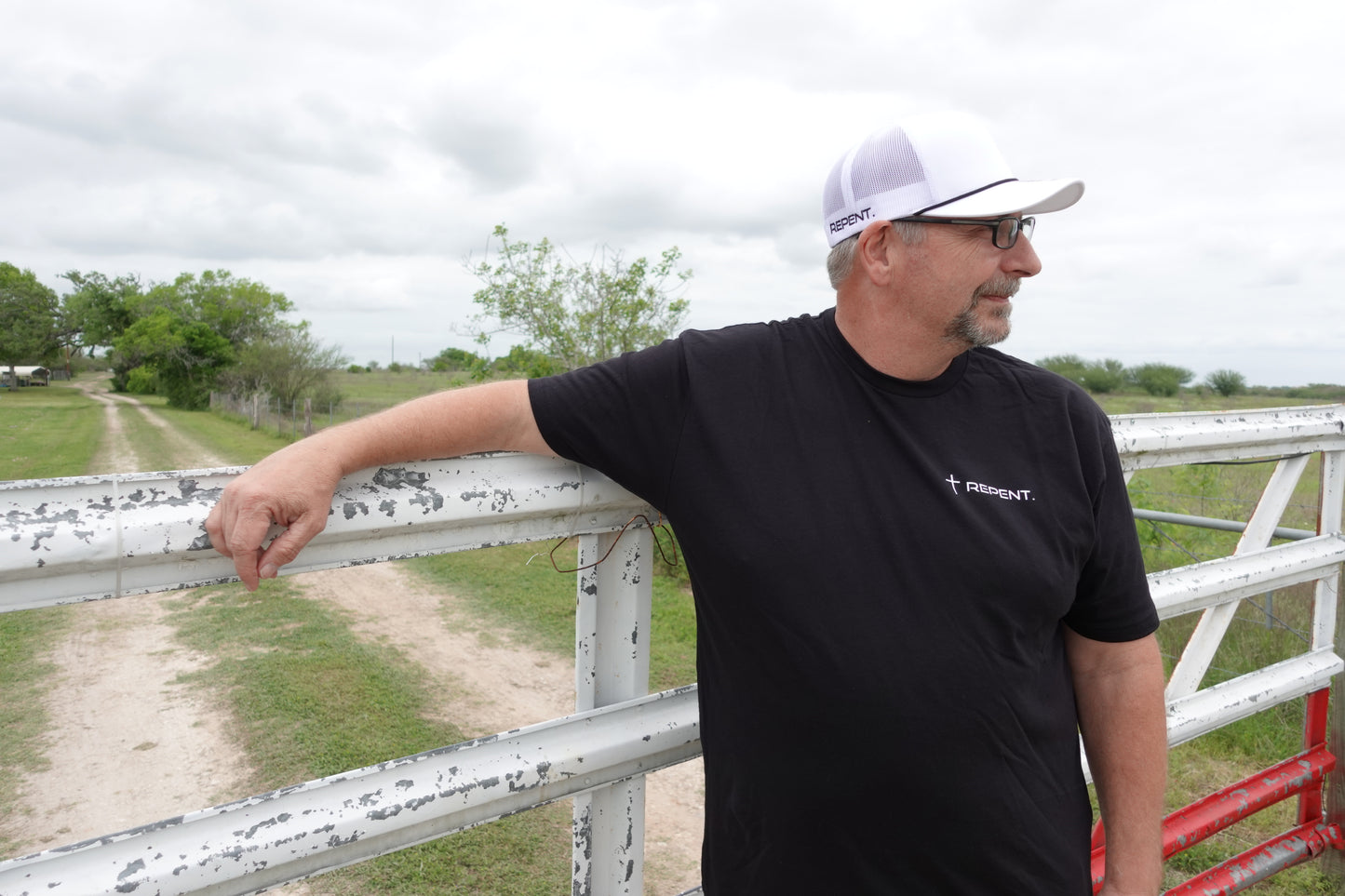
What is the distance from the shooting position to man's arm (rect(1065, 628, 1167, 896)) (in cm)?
169

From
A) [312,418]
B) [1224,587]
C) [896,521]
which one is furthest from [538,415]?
[312,418]

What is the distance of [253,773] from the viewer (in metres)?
3.44

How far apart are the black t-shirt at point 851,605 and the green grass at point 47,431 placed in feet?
27.9

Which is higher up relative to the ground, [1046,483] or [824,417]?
[824,417]

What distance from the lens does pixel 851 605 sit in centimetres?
139

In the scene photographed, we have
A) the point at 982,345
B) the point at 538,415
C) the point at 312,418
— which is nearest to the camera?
the point at 538,415

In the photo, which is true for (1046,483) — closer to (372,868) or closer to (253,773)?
(372,868)

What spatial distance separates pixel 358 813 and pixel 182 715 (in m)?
3.43

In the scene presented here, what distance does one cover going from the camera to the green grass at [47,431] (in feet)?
42.2

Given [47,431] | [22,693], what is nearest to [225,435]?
[47,431]

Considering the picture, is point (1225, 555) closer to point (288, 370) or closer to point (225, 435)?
point (225, 435)

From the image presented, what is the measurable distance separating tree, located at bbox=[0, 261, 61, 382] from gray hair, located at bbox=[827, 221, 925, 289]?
17043 mm

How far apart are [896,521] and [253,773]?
3.06 meters

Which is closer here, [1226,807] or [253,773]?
[1226,807]
